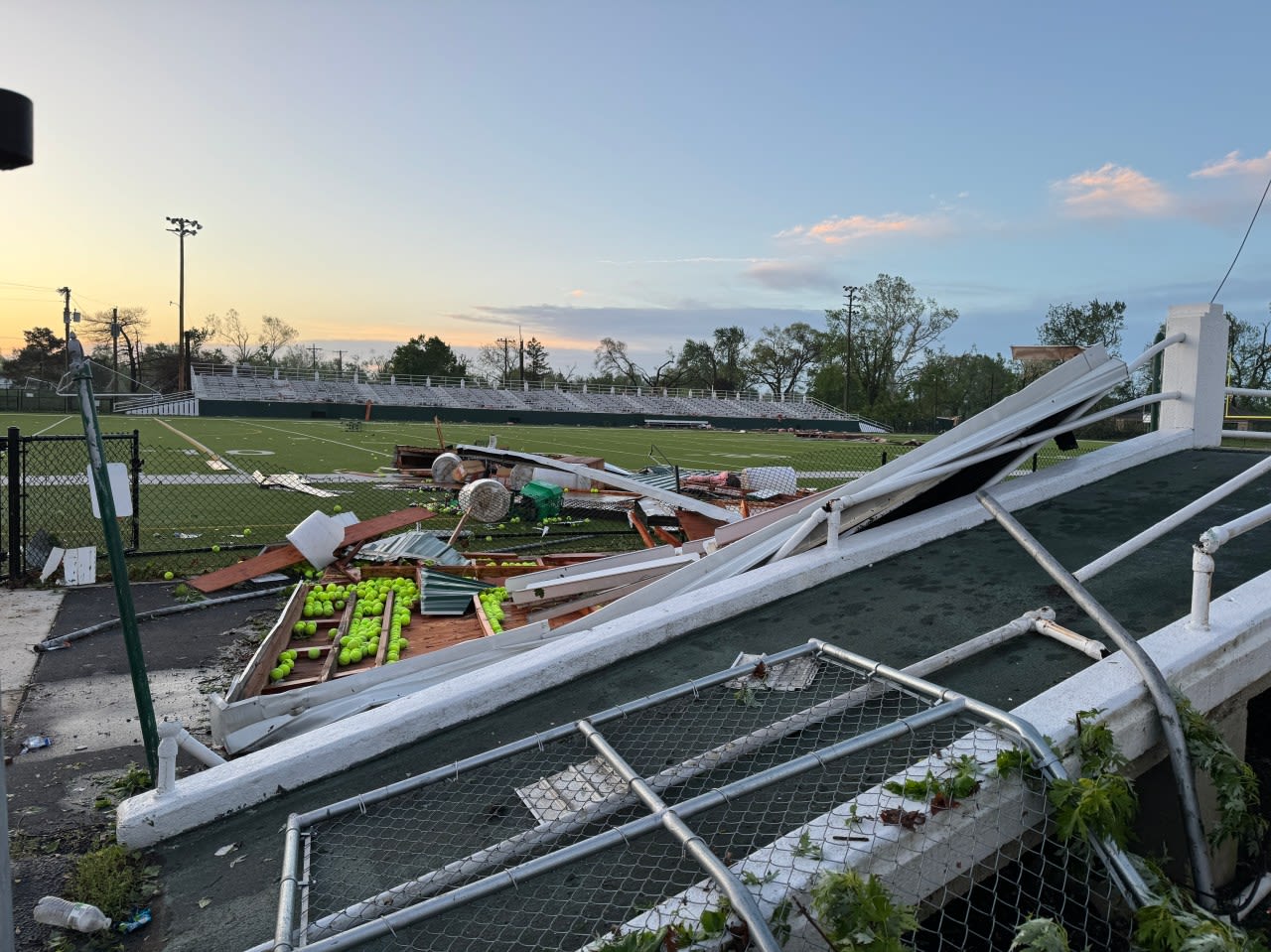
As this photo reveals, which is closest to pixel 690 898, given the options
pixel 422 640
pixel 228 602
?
pixel 422 640

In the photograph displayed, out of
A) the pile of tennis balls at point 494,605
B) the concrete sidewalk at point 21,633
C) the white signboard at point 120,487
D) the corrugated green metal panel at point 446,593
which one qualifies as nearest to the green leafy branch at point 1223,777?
the pile of tennis balls at point 494,605

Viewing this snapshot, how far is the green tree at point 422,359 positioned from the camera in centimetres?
9319

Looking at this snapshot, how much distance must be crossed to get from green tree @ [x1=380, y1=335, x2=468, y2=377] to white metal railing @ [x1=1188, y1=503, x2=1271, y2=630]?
92.4 metres

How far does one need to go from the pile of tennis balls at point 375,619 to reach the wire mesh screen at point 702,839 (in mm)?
3108

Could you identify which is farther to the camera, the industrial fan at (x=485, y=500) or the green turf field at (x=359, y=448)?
the green turf field at (x=359, y=448)

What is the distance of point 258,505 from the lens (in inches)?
627

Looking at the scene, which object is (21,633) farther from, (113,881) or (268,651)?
(113,881)

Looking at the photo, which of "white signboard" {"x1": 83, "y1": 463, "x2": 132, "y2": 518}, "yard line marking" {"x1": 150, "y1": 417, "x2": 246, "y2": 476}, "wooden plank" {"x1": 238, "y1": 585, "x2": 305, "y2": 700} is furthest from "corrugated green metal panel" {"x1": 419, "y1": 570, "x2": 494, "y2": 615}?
"yard line marking" {"x1": 150, "y1": 417, "x2": 246, "y2": 476}

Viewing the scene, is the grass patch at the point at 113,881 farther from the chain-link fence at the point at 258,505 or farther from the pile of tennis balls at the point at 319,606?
the chain-link fence at the point at 258,505

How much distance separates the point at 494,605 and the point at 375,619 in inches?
43.6

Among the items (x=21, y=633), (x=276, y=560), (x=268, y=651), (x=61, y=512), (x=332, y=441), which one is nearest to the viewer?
(x=268, y=651)

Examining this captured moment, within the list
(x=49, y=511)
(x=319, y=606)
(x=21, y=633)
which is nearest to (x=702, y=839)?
Result: (x=319, y=606)

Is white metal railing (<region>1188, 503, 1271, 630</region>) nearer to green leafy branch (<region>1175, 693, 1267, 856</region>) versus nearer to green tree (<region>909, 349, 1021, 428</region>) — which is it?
green leafy branch (<region>1175, 693, 1267, 856</region>)

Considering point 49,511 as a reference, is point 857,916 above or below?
above
